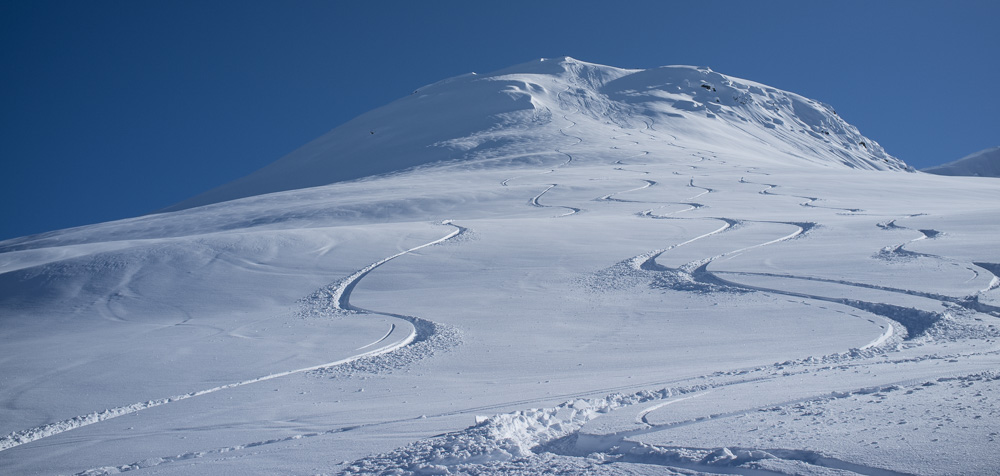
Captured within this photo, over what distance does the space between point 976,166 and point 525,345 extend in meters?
180

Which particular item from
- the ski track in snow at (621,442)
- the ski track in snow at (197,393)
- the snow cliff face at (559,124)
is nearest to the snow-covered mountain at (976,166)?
the snow cliff face at (559,124)

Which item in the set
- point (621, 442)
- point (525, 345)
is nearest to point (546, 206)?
point (525, 345)

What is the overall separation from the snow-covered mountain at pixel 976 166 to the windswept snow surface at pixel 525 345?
153 metres

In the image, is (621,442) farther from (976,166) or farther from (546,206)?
(976,166)

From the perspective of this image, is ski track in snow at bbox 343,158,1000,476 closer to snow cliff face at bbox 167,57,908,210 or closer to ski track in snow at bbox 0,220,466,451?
ski track in snow at bbox 0,220,466,451

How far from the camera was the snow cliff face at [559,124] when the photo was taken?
55.9m

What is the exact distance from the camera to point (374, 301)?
477 inches

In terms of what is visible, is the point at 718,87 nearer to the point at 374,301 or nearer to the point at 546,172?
the point at 546,172

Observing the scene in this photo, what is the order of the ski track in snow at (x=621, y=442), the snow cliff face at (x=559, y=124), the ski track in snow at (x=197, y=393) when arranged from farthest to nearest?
the snow cliff face at (x=559, y=124) → the ski track in snow at (x=197, y=393) → the ski track in snow at (x=621, y=442)

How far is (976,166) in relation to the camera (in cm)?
15650

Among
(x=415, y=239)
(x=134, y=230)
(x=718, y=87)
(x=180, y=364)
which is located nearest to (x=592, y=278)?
(x=415, y=239)

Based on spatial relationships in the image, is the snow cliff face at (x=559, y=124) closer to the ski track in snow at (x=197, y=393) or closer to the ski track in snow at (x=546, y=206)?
the ski track in snow at (x=546, y=206)

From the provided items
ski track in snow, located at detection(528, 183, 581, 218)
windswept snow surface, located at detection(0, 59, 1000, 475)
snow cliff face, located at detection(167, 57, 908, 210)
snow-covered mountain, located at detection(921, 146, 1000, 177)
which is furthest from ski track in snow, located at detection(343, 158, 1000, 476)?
snow-covered mountain, located at detection(921, 146, 1000, 177)

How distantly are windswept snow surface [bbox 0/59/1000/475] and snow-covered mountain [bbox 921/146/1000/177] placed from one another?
153 meters
